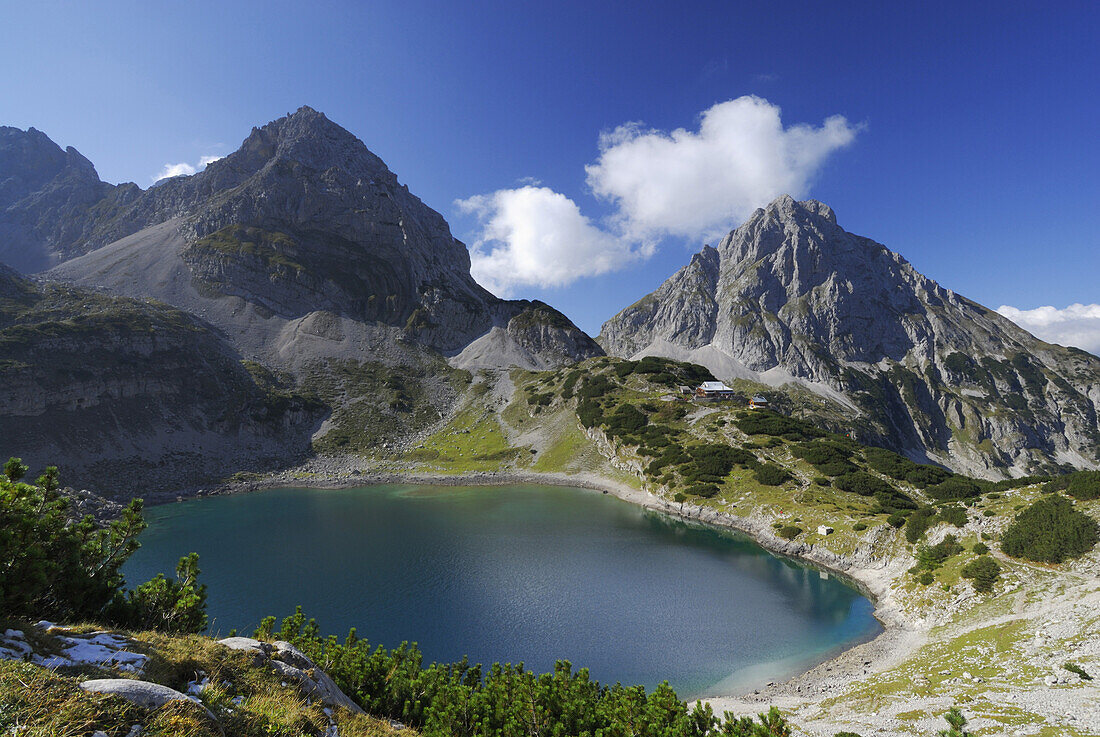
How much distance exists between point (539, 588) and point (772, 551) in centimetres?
3392

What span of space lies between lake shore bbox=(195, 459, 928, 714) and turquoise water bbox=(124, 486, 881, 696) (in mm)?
1720

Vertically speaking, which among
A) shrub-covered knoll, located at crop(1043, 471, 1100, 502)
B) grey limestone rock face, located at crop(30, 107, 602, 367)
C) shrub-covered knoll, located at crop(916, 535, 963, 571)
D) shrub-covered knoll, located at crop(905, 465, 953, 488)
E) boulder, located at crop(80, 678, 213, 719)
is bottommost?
shrub-covered knoll, located at crop(916, 535, 963, 571)

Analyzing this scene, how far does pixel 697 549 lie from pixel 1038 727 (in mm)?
41120

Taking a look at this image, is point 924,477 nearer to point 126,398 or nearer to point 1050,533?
point 1050,533

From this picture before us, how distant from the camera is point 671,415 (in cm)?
10356

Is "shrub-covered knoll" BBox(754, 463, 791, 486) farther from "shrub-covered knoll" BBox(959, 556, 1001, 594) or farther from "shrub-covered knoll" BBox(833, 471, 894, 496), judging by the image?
"shrub-covered knoll" BBox(959, 556, 1001, 594)

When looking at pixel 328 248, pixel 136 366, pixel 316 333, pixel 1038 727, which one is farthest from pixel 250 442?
pixel 1038 727

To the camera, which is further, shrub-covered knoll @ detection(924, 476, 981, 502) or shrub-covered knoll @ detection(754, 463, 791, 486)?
shrub-covered knoll @ detection(754, 463, 791, 486)

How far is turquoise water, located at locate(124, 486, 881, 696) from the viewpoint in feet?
113

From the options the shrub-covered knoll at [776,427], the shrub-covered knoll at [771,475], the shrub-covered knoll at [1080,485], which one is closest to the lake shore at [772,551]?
the shrub-covered knoll at [771,475]

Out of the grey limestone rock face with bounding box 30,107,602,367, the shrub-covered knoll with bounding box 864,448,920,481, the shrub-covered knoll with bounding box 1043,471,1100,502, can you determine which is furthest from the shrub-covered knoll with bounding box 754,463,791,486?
the grey limestone rock face with bounding box 30,107,602,367

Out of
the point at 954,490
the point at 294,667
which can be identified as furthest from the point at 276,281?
the point at 954,490

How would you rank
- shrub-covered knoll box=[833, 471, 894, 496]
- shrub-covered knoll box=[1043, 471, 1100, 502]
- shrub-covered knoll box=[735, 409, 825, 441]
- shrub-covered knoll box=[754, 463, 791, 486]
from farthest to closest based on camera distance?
shrub-covered knoll box=[735, 409, 825, 441], shrub-covered knoll box=[754, 463, 791, 486], shrub-covered knoll box=[833, 471, 894, 496], shrub-covered knoll box=[1043, 471, 1100, 502]

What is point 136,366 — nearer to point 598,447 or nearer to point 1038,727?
point 598,447
